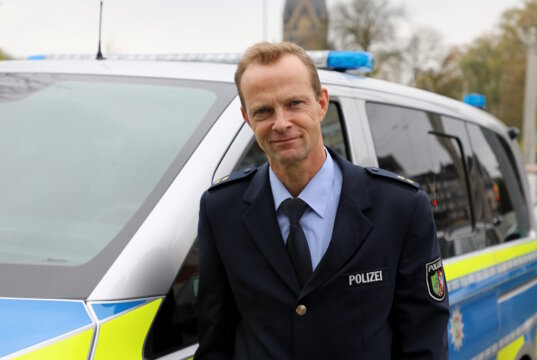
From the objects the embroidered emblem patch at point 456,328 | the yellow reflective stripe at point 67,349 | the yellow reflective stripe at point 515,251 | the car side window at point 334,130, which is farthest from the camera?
the yellow reflective stripe at point 515,251

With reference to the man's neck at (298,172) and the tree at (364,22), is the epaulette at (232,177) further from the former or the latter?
the tree at (364,22)

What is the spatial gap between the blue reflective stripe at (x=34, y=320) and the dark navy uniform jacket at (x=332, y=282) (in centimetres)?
31

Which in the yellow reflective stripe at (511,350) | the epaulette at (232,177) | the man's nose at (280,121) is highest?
the man's nose at (280,121)

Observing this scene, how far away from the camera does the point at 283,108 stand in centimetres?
169

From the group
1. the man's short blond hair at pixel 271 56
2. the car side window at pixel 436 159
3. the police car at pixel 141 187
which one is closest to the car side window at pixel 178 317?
the police car at pixel 141 187

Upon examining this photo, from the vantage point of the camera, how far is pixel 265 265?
169 centimetres

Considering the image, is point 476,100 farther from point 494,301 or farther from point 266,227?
point 266,227

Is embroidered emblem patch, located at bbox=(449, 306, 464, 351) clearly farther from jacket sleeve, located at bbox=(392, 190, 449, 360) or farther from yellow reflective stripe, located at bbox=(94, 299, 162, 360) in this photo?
yellow reflective stripe, located at bbox=(94, 299, 162, 360)

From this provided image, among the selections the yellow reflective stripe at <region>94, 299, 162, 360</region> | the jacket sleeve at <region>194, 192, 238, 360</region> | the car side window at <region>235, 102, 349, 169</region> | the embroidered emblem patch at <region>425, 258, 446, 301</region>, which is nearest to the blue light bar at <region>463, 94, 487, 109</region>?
the car side window at <region>235, 102, 349, 169</region>

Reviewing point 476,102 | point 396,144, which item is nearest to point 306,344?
point 396,144

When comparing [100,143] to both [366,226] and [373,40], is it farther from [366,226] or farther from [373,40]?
[373,40]

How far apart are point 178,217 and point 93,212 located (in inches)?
11.4

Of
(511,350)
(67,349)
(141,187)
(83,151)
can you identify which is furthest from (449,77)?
(67,349)

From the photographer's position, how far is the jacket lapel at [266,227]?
1.67 meters
